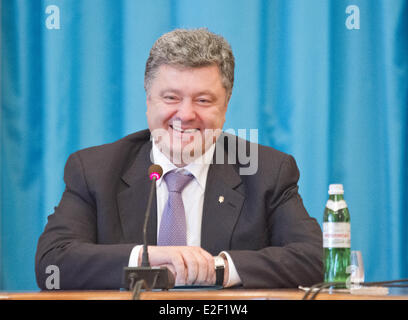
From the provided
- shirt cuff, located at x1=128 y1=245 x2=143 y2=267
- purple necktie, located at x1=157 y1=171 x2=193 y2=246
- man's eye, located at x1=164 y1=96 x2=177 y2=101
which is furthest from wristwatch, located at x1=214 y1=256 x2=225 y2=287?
man's eye, located at x1=164 y1=96 x2=177 y2=101

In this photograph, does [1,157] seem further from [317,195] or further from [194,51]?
[317,195]

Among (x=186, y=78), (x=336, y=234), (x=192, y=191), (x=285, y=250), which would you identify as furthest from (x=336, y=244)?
(x=186, y=78)

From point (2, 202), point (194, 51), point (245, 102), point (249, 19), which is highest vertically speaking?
point (249, 19)

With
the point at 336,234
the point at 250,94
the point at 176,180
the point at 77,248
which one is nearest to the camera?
the point at 336,234

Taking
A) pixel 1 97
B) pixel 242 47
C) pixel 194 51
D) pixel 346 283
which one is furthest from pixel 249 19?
pixel 346 283

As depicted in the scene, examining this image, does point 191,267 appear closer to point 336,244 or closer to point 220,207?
point 336,244

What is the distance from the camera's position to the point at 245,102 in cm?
295

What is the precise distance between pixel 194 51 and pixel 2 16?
4.31 feet

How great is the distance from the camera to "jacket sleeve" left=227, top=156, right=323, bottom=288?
1.83m

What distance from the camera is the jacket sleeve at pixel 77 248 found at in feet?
5.95

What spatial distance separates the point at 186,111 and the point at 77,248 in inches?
26.2

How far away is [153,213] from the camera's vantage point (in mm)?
2182

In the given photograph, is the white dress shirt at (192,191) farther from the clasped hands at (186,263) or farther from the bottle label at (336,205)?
the bottle label at (336,205)

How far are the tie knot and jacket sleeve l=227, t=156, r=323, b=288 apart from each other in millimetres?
321
